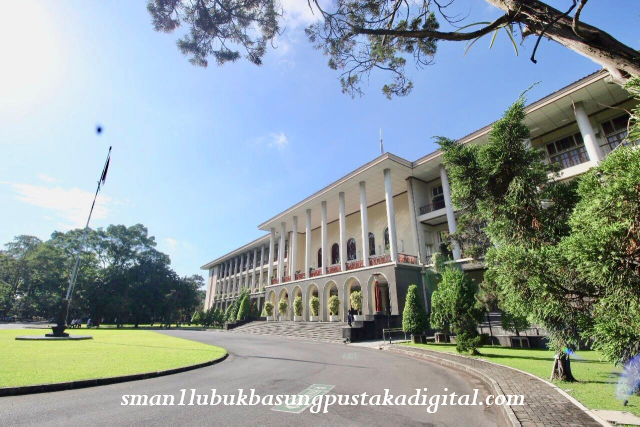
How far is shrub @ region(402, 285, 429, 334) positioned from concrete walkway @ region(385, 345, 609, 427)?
642 centimetres

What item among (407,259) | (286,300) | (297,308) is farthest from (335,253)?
(407,259)

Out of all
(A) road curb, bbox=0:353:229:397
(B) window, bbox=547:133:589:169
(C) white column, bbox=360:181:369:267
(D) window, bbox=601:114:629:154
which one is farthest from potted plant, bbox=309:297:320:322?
(D) window, bbox=601:114:629:154

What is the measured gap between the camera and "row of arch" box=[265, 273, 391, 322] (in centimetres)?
1995

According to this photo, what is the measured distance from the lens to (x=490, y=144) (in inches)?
252

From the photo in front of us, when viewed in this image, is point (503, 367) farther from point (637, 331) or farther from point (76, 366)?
point (76, 366)

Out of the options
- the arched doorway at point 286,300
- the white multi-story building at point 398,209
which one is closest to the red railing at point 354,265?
the white multi-story building at point 398,209

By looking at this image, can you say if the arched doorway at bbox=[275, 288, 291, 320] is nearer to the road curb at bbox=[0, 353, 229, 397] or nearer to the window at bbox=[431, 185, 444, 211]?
the window at bbox=[431, 185, 444, 211]

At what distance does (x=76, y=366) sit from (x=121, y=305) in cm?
3874

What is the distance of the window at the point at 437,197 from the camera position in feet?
71.8

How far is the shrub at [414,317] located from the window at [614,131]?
11.9 m

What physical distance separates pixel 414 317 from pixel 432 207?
10088 mm

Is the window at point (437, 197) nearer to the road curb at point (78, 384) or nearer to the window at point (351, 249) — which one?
the window at point (351, 249)

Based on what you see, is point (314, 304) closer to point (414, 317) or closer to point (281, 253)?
point (281, 253)

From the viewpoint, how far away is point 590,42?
93.2 inches
